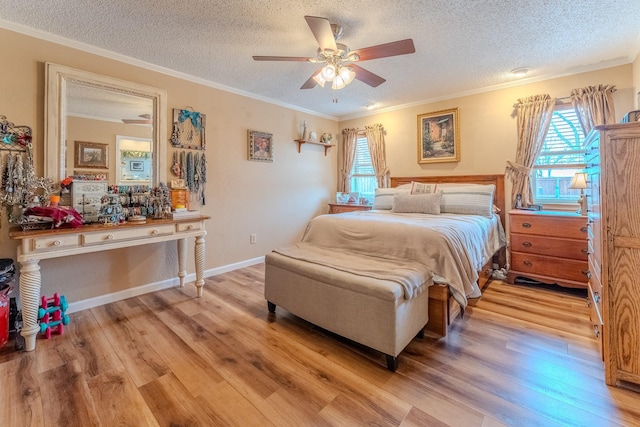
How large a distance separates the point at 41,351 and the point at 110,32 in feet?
8.13

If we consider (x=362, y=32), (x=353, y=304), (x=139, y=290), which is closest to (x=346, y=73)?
(x=362, y=32)

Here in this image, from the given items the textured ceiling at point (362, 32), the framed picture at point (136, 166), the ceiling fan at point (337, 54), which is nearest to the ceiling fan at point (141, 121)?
the framed picture at point (136, 166)

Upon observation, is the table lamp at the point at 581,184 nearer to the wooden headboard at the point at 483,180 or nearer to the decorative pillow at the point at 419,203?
the wooden headboard at the point at 483,180

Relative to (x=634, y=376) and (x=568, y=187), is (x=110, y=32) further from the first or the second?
(x=568, y=187)

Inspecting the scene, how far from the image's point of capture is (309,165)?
4773 millimetres

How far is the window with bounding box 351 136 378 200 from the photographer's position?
4.99 m

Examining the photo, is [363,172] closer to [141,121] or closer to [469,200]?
[469,200]

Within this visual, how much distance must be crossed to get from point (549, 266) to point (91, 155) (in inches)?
183

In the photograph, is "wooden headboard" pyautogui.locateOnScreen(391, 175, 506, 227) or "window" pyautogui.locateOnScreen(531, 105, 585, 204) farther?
"wooden headboard" pyautogui.locateOnScreen(391, 175, 506, 227)

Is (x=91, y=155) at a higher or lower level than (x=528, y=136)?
lower

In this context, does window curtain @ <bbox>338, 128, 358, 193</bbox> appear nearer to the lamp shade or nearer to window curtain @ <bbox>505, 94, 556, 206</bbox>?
window curtain @ <bbox>505, 94, 556, 206</bbox>

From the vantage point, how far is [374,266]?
6.70 ft

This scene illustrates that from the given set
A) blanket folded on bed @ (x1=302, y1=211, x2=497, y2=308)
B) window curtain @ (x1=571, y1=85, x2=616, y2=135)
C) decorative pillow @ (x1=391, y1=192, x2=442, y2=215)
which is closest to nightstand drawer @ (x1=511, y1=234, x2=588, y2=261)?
blanket folded on bed @ (x1=302, y1=211, x2=497, y2=308)

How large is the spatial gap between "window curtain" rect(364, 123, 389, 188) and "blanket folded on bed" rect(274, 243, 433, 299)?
97.0 inches
